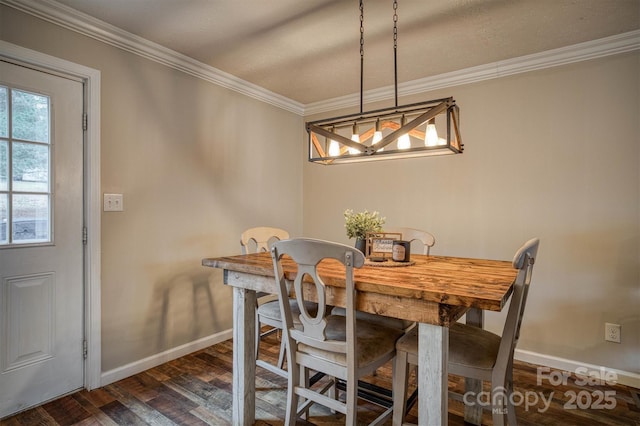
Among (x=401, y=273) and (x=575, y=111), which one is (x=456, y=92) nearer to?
(x=575, y=111)

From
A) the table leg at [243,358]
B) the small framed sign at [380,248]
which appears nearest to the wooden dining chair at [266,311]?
the table leg at [243,358]

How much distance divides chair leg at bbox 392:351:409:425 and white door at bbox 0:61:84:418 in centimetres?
196

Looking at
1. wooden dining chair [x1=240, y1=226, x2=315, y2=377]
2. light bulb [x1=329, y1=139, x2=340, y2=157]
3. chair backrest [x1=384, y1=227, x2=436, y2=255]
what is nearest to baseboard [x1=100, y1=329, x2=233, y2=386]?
wooden dining chair [x1=240, y1=226, x2=315, y2=377]

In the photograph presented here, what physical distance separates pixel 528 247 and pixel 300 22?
1.82m

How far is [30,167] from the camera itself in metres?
1.98

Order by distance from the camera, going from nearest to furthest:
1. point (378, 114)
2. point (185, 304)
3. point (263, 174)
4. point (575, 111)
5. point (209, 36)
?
point (378, 114) → point (209, 36) → point (575, 111) → point (185, 304) → point (263, 174)

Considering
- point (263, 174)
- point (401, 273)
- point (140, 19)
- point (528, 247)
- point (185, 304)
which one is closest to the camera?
point (528, 247)

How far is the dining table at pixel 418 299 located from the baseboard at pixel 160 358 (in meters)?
1.01

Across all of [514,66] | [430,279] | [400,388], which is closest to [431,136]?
[430,279]

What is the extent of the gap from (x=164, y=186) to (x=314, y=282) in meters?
1.66

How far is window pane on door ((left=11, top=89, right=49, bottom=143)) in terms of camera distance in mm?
1933

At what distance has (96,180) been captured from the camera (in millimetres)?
2197

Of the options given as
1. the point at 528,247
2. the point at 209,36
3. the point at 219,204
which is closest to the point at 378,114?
the point at 528,247

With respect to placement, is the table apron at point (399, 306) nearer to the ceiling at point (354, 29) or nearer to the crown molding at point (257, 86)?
the ceiling at point (354, 29)
